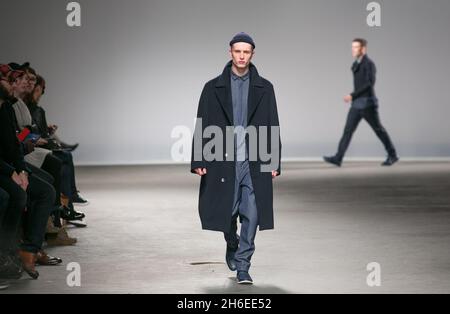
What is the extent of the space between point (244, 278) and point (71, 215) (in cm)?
316

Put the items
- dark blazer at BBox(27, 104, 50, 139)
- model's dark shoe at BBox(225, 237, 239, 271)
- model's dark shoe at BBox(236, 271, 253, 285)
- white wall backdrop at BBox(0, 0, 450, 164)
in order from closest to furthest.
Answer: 1. model's dark shoe at BBox(236, 271, 253, 285)
2. model's dark shoe at BBox(225, 237, 239, 271)
3. dark blazer at BBox(27, 104, 50, 139)
4. white wall backdrop at BBox(0, 0, 450, 164)

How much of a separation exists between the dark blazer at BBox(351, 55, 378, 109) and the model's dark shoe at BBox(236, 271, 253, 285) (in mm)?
8453

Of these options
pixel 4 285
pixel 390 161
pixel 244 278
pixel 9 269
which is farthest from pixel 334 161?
pixel 4 285

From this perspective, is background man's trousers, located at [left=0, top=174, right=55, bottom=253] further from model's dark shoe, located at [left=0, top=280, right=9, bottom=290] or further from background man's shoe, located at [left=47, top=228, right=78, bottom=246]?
background man's shoe, located at [left=47, top=228, right=78, bottom=246]

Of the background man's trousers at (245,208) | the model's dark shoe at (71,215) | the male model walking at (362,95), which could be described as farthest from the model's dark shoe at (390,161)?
the background man's trousers at (245,208)

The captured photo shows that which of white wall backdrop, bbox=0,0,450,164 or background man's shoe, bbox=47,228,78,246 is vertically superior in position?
white wall backdrop, bbox=0,0,450,164

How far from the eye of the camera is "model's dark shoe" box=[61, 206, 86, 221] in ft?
28.0

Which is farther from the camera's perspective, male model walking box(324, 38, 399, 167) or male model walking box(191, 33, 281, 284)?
male model walking box(324, 38, 399, 167)

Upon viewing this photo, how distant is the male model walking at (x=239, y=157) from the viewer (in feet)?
20.5

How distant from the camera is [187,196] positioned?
36.7 ft

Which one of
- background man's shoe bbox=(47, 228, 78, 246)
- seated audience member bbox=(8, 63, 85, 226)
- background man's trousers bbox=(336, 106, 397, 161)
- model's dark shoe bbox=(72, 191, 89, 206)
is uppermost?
seated audience member bbox=(8, 63, 85, 226)

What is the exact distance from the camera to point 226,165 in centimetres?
627

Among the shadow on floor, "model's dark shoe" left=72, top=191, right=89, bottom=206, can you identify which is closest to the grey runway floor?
the shadow on floor

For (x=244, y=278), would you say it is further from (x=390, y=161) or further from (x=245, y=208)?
(x=390, y=161)
